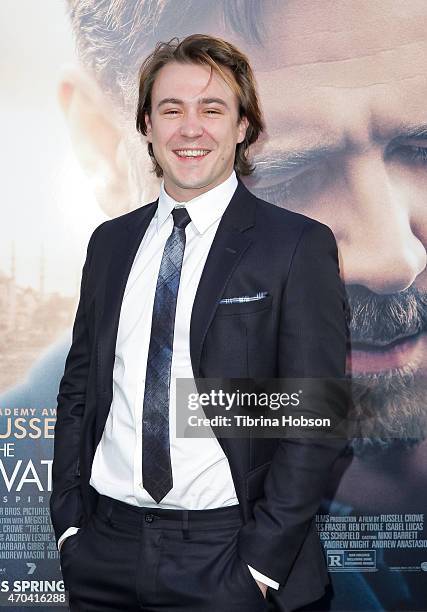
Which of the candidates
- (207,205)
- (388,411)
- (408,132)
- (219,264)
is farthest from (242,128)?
(388,411)

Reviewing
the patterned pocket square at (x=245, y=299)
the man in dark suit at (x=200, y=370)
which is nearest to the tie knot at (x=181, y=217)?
the man in dark suit at (x=200, y=370)

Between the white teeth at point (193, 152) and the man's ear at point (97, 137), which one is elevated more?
the man's ear at point (97, 137)

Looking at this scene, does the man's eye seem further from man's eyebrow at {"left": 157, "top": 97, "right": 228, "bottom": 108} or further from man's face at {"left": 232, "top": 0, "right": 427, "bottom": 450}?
man's eyebrow at {"left": 157, "top": 97, "right": 228, "bottom": 108}

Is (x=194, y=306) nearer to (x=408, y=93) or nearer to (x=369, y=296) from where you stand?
(x=369, y=296)

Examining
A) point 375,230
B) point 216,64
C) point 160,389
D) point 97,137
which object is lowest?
point 160,389

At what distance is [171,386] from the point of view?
1654mm

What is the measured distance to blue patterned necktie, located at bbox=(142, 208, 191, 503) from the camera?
1605 millimetres

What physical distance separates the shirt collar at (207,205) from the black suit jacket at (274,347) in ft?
0.12

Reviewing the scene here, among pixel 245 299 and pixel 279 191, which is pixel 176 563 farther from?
pixel 279 191

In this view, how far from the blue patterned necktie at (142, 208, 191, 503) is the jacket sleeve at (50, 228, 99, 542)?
323 mm

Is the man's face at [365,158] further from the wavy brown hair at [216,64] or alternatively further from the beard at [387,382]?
the wavy brown hair at [216,64]

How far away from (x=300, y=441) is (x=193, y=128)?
72cm

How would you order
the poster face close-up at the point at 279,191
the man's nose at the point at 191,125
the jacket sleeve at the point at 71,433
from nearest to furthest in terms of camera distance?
the man's nose at the point at 191,125 → the jacket sleeve at the point at 71,433 → the poster face close-up at the point at 279,191

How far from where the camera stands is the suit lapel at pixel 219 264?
1.63 meters
